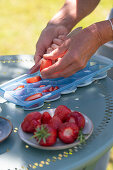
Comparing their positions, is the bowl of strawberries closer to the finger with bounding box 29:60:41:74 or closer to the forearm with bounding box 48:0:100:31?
the finger with bounding box 29:60:41:74

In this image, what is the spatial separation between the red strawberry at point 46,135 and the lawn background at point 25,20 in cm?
324

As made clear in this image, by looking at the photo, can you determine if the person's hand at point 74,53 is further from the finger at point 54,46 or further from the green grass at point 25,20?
the green grass at point 25,20

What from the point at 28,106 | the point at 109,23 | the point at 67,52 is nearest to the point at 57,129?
the point at 28,106

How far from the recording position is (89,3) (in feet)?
6.89

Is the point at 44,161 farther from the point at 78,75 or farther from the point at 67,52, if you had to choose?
the point at 78,75

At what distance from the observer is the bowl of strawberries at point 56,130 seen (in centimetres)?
115

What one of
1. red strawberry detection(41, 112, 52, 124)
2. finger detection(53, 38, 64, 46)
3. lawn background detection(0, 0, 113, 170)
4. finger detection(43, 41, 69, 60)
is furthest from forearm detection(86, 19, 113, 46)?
lawn background detection(0, 0, 113, 170)

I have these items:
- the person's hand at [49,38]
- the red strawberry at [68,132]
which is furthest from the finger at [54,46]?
the red strawberry at [68,132]

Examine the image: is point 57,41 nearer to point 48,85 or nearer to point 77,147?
point 48,85

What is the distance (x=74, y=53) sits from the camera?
152cm

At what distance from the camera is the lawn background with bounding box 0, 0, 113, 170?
4566mm

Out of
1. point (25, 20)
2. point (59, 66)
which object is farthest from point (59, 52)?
point (25, 20)

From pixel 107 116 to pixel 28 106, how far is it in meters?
0.41

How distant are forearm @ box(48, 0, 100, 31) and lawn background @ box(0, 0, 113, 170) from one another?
229 cm
